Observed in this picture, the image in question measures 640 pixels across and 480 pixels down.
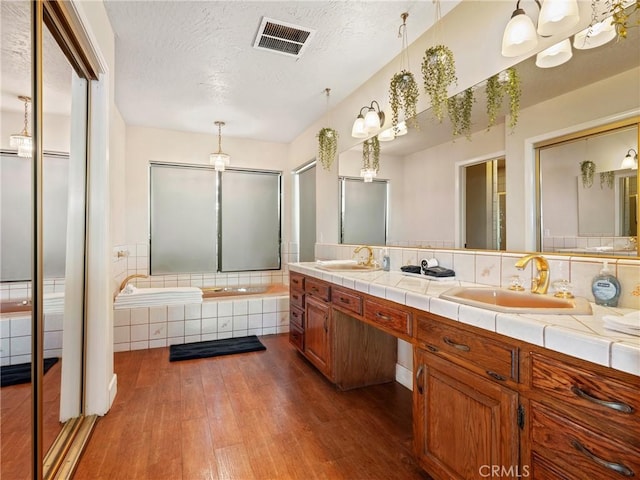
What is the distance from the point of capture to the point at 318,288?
8.28ft

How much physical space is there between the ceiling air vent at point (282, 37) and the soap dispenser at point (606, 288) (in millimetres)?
2115

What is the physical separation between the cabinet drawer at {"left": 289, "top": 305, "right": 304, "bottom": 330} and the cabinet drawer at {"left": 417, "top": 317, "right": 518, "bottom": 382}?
1536mm

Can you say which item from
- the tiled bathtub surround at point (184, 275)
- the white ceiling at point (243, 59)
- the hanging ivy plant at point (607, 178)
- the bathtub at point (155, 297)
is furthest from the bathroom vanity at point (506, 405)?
the tiled bathtub surround at point (184, 275)

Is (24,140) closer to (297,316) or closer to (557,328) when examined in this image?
(557,328)

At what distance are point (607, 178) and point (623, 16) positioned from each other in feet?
1.95

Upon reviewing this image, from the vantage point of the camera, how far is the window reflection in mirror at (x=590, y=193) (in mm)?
1259

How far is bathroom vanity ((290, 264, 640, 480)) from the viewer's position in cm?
81

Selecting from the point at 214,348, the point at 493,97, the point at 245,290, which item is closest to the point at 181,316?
the point at 214,348

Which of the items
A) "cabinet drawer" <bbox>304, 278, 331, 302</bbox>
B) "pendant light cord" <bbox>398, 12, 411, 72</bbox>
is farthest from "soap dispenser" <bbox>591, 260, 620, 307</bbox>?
"pendant light cord" <bbox>398, 12, 411, 72</bbox>

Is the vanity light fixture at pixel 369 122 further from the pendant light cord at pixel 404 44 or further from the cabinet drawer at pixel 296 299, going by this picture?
the cabinet drawer at pixel 296 299

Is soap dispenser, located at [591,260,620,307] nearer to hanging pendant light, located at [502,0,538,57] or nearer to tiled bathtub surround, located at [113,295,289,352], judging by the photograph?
hanging pendant light, located at [502,0,538,57]

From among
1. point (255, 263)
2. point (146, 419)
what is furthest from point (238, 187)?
point (146, 419)

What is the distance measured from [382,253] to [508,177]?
117 cm

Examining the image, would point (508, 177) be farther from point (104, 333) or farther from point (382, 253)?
point (104, 333)
